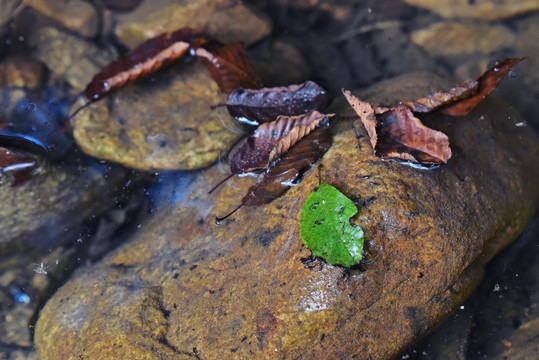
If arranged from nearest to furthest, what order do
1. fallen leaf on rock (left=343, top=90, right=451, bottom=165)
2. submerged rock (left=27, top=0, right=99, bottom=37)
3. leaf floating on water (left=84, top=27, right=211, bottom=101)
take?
fallen leaf on rock (left=343, top=90, right=451, bottom=165) → leaf floating on water (left=84, top=27, right=211, bottom=101) → submerged rock (left=27, top=0, right=99, bottom=37)

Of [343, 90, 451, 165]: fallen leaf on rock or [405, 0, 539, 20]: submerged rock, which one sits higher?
[343, 90, 451, 165]: fallen leaf on rock

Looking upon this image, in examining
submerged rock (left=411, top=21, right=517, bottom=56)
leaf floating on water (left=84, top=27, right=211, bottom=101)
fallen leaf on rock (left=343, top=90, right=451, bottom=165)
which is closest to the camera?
fallen leaf on rock (left=343, top=90, right=451, bottom=165)

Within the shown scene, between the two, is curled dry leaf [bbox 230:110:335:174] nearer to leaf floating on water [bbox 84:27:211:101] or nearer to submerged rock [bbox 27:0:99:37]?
leaf floating on water [bbox 84:27:211:101]

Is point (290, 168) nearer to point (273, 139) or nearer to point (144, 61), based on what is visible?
point (273, 139)

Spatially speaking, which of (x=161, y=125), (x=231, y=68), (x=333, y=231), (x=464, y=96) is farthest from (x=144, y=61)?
(x=464, y=96)

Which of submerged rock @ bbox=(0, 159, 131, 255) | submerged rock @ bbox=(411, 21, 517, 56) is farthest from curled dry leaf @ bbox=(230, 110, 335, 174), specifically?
submerged rock @ bbox=(411, 21, 517, 56)

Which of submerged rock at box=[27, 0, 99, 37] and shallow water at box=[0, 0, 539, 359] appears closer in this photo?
shallow water at box=[0, 0, 539, 359]

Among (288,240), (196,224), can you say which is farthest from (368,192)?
(196,224)
